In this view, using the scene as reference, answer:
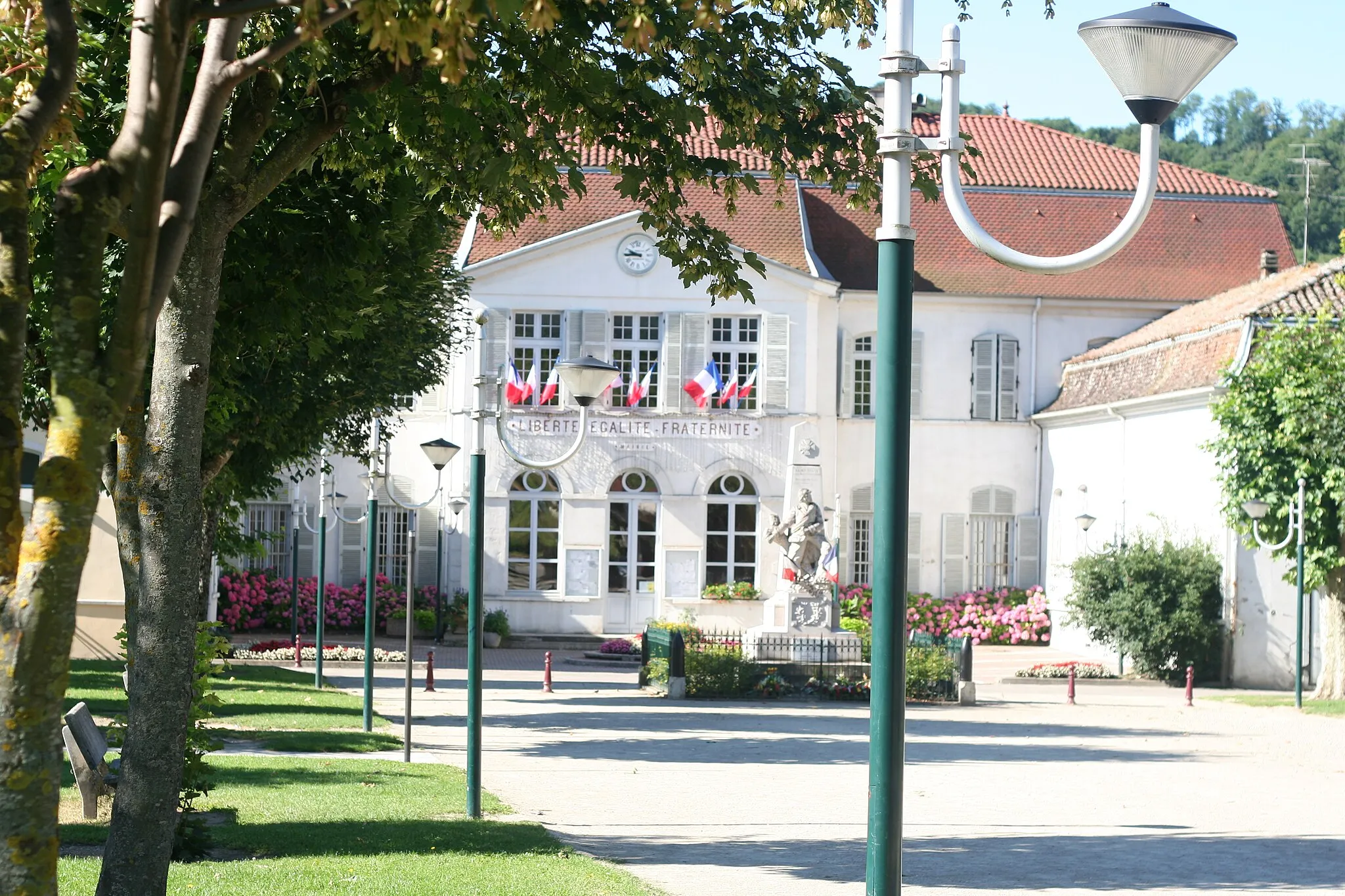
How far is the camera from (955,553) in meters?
35.2

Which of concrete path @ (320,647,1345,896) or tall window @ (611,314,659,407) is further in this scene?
tall window @ (611,314,659,407)

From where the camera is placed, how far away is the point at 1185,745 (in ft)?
59.8

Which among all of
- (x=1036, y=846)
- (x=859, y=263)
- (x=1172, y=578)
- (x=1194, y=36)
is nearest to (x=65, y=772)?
(x=1036, y=846)

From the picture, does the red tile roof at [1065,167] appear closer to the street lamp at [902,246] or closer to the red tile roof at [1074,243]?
the red tile roof at [1074,243]

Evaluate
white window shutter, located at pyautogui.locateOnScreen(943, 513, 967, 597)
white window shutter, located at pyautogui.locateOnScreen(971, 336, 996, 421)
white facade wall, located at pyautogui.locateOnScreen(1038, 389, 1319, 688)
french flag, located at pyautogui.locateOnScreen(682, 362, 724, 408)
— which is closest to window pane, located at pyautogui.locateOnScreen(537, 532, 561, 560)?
french flag, located at pyautogui.locateOnScreen(682, 362, 724, 408)

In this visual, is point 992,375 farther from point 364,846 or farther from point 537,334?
point 364,846

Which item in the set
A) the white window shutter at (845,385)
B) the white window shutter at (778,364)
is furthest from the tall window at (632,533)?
the white window shutter at (845,385)

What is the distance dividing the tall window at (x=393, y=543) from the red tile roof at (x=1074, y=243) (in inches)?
433

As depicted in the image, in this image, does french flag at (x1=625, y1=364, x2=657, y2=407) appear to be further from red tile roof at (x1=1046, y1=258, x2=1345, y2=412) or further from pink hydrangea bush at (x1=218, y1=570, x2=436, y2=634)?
red tile roof at (x1=1046, y1=258, x2=1345, y2=412)

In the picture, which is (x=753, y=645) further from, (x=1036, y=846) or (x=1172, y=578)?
(x=1036, y=846)

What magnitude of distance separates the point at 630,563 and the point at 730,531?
2.21 meters

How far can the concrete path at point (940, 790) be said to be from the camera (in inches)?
395

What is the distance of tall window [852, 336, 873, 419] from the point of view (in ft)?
116

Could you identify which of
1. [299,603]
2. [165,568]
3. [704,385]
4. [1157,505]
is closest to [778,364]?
[704,385]
